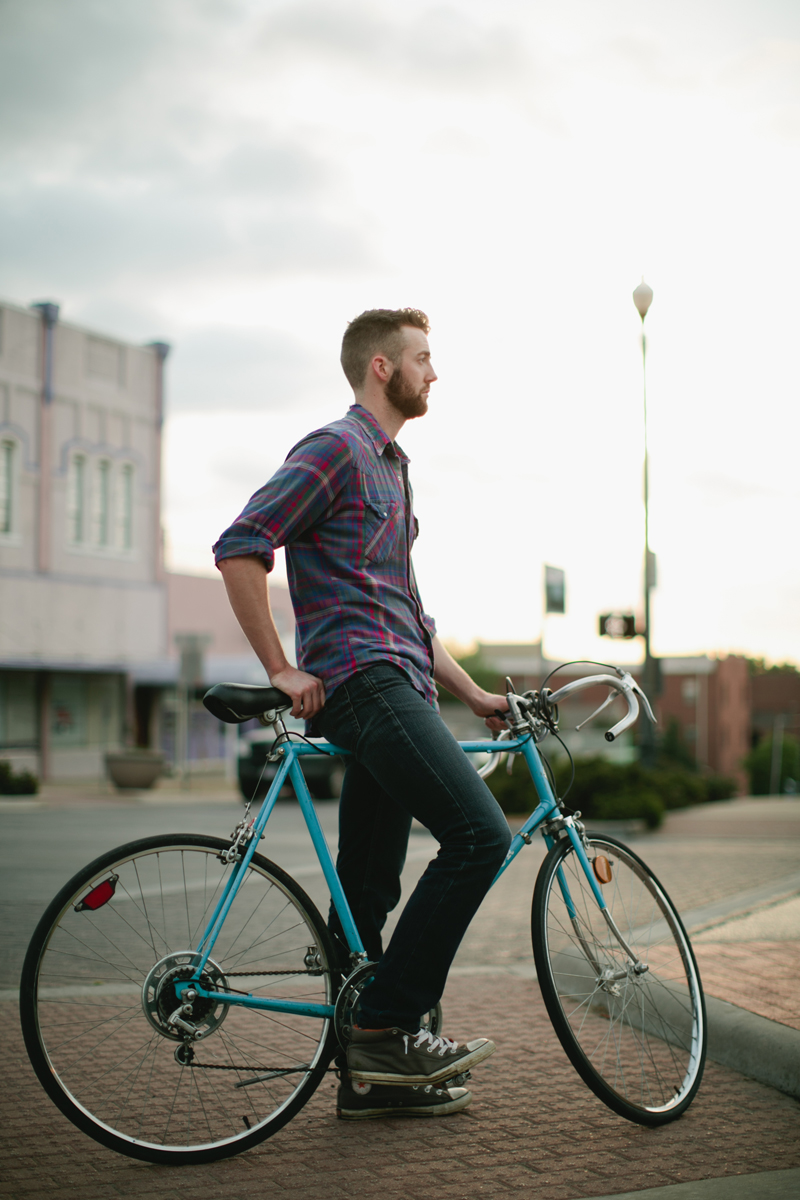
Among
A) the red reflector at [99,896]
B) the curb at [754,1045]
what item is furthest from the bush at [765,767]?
the red reflector at [99,896]

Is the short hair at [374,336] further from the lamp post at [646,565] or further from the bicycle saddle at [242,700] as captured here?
the lamp post at [646,565]

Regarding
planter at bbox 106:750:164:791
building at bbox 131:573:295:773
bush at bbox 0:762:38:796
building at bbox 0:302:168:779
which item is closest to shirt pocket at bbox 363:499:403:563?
bush at bbox 0:762:38:796

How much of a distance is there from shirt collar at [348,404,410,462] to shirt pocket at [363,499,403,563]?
0.17 m

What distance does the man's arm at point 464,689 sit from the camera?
3.58m

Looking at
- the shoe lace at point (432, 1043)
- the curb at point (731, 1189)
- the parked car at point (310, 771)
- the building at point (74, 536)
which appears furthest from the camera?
the building at point (74, 536)

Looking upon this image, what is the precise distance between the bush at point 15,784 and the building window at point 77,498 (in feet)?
28.3

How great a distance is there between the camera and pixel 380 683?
3066 mm

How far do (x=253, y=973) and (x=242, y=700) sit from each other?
2.35ft

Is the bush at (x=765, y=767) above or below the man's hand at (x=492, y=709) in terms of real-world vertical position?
below

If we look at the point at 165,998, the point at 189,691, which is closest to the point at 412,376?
the point at 165,998

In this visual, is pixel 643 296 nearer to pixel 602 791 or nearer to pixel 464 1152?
pixel 602 791

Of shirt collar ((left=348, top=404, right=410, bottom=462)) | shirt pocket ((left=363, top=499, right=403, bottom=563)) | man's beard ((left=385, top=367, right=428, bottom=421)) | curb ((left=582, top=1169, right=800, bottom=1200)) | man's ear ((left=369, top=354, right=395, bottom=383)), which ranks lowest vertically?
curb ((left=582, top=1169, right=800, bottom=1200))

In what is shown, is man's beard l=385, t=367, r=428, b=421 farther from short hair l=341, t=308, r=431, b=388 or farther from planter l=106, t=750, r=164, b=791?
planter l=106, t=750, r=164, b=791

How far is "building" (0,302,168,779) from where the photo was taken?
2714 centimetres
